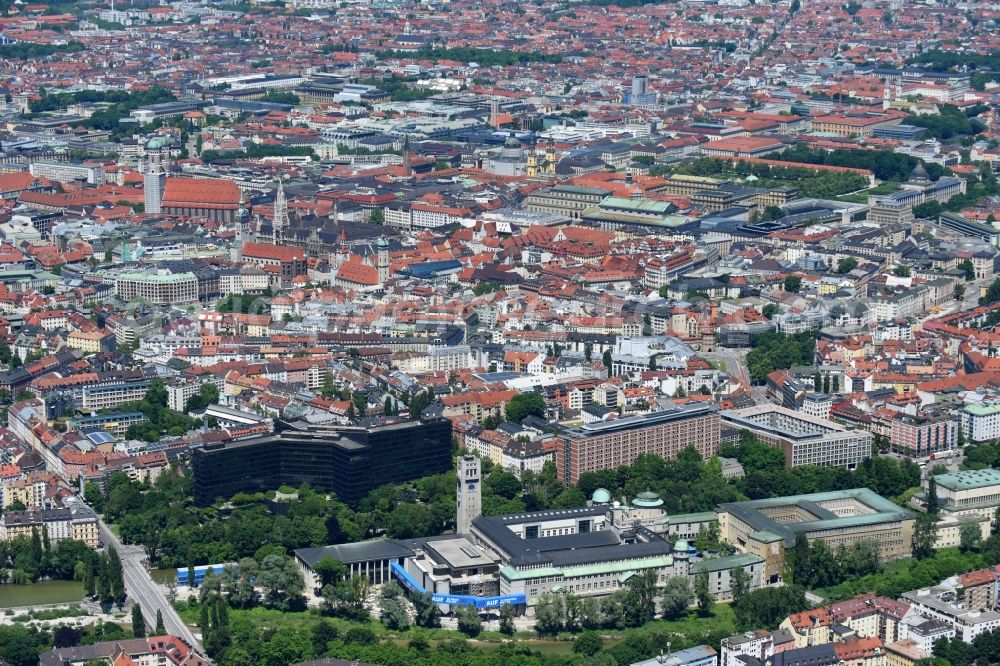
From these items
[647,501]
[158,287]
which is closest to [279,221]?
[158,287]

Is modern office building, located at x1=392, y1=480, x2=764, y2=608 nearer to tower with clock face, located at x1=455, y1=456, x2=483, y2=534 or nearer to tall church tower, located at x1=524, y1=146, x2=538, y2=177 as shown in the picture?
tower with clock face, located at x1=455, y1=456, x2=483, y2=534

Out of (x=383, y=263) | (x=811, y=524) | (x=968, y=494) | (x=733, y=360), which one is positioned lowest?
(x=733, y=360)

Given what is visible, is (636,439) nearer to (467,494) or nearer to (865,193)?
(467,494)


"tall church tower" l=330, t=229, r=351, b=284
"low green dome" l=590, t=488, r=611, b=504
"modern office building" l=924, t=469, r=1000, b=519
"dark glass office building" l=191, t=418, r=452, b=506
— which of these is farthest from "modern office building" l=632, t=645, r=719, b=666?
"tall church tower" l=330, t=229, r=351, b=284

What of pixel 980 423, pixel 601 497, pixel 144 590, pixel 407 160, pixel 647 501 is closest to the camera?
pixel 144 590

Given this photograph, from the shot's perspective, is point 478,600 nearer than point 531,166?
Yes

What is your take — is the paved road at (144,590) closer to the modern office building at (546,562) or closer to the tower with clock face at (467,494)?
the modern office building at (546,562)

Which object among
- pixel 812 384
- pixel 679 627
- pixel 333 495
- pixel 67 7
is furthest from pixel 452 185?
pixel 67 7

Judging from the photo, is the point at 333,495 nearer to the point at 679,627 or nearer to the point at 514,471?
the point at 514,471

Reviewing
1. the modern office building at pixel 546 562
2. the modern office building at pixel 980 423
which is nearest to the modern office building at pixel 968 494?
the modern office building at pixel 980 423
